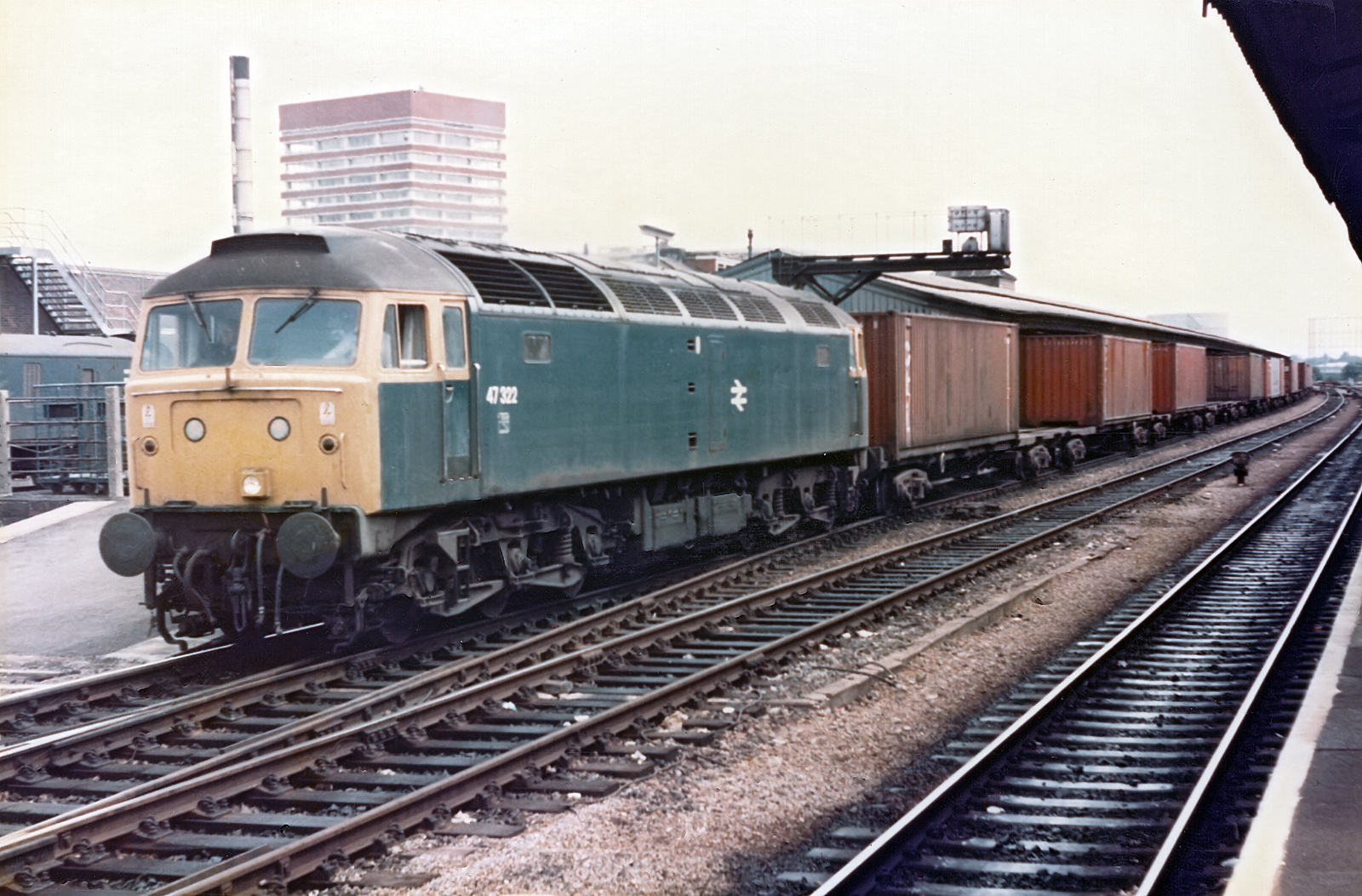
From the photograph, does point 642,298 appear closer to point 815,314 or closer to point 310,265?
point 310,265

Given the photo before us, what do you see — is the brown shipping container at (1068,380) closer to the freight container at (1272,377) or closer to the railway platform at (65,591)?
the railway platform at (65,591)

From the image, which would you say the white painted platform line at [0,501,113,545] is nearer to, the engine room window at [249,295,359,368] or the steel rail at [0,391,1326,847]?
the engine room window at [249,295,359,368]

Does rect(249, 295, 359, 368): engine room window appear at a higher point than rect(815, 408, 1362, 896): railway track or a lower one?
higher

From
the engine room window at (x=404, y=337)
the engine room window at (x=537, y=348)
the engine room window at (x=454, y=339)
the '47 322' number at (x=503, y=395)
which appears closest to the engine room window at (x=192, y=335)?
the engine room window at (x=404, y=337)

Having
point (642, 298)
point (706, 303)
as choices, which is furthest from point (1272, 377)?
point (642, 298)

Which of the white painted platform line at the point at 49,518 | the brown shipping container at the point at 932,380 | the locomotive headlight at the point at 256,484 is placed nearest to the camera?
the locomotive headlight at the point at 256,484

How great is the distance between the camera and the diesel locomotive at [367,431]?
10258 millimetres

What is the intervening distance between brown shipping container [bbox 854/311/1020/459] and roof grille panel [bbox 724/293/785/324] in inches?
149

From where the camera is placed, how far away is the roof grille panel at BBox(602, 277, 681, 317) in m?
13.7

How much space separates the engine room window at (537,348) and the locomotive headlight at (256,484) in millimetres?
2663

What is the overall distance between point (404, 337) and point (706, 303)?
17.8 feet

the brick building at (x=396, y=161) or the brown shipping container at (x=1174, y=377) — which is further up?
the brick building at (x=396, y=161)

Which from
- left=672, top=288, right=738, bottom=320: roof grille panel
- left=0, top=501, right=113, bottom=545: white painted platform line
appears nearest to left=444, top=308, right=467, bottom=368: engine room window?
left=672, top=288, right=738, bottom=320: roof grille panel

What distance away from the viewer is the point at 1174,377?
140ft
